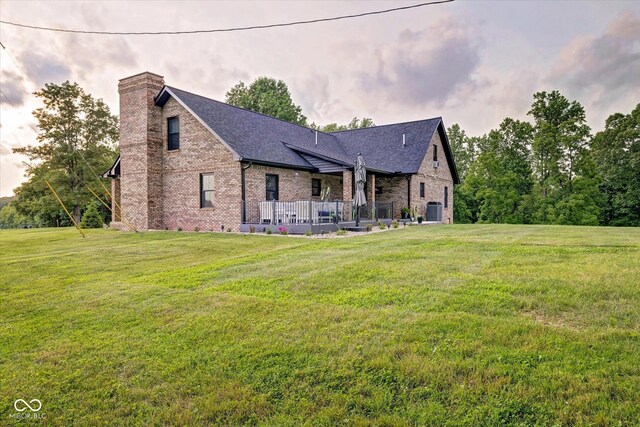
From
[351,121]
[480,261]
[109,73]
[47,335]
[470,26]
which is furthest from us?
[351,121]

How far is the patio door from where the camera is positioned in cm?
1744

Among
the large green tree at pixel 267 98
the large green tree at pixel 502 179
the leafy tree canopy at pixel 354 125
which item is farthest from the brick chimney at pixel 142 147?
the leafy tree canopy at pixel 354 125

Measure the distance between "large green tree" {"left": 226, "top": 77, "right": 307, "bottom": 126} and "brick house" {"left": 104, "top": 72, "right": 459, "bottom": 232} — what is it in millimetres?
19742

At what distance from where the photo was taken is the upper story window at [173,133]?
1812 centimetres

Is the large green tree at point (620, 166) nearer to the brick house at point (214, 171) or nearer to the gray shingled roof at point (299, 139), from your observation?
the gray shingled roof at point (299, 139)

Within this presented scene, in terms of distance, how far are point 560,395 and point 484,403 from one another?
55 centimetres

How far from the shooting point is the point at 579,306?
4371 mm

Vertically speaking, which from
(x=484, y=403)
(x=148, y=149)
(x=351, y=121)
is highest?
(x=351, y=121)

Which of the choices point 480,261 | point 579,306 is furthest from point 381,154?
point 579,306

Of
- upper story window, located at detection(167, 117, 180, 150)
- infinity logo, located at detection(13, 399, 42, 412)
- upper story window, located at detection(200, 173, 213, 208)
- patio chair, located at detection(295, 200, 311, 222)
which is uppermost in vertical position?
upper story window, located at detection(167, 117, 180, 150)

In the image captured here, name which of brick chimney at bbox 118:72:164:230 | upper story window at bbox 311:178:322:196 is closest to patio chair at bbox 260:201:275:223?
upper story window at bbox 311:178:322:196

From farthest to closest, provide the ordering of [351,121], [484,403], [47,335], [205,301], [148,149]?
1. [351,121]
2. [148,149]
3. [205,301]
4. [47,335]
5. [484,403]

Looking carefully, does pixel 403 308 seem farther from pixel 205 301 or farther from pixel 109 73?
pixel 109 73

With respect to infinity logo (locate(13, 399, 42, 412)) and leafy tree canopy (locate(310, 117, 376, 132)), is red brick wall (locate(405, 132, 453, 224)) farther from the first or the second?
leafy tree canopy (locate(310, 117, 376, 132))
